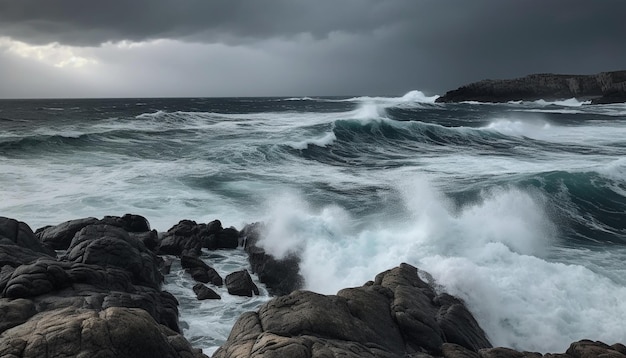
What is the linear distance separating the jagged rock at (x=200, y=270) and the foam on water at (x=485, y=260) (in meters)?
2.15

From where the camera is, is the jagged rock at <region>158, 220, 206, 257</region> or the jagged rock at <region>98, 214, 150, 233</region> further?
the jagged rock at <region>98, 214, 150, 233</region>

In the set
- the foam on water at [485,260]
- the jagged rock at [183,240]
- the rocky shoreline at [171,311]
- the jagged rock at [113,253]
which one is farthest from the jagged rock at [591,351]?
the jagged rock at [183,240]

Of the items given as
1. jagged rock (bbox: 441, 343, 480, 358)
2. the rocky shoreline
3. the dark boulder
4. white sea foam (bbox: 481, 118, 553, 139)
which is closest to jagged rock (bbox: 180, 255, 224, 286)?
the rocky shoreline

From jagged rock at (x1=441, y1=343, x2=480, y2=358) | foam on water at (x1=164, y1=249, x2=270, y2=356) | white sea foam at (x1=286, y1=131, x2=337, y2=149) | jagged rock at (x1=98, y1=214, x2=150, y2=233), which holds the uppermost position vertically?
white sea foam at (x1=286, y1=131, x2=337, y2=149)

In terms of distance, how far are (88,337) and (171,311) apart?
15.8 feet

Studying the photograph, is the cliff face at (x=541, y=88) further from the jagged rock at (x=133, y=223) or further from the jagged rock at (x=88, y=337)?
the jagged rock at (x=88, y=337)

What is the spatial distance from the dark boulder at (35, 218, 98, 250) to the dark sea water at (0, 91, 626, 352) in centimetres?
341

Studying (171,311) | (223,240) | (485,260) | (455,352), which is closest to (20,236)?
(171,311)

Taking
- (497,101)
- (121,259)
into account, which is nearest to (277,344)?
(121,259)

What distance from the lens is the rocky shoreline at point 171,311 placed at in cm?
605

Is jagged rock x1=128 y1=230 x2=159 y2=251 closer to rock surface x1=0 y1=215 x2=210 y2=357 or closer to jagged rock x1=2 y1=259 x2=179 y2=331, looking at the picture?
rock surface x1=0 y1=215 x2=210 y2=357

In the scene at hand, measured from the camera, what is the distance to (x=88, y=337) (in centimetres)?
580

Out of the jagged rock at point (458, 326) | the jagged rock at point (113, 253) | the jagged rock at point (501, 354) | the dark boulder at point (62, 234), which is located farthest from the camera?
the dark boulder at point (62, 234)

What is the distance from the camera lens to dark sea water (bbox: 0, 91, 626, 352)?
11.2m
